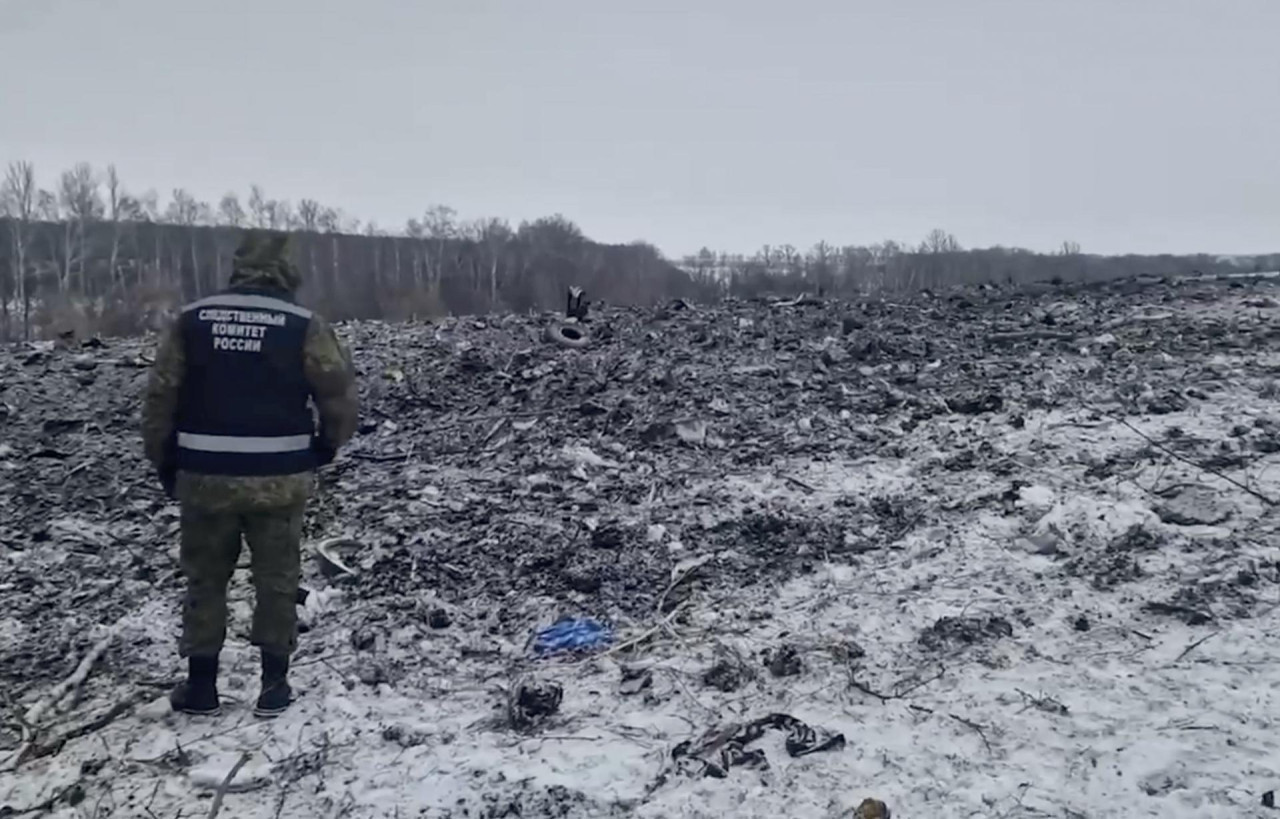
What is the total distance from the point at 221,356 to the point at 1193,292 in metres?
9.99

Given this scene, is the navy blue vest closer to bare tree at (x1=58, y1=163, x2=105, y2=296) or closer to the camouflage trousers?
the camouflage trousers

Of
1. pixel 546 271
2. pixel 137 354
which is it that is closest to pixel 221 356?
pixel 137 354

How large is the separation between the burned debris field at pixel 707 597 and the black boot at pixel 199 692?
5cm

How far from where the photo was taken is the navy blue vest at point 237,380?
2.98 m

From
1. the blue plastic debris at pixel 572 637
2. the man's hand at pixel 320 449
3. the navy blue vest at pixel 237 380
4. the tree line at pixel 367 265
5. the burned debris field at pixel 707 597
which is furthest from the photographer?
the tree line at pixel 367 265

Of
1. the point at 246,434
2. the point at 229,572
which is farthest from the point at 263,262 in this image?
the point at 229,572

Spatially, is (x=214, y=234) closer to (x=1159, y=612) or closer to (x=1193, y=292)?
(x=1193, y=292)

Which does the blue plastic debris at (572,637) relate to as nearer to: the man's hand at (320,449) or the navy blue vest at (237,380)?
the man's hand at (320,449)

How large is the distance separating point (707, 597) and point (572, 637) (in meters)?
0.66

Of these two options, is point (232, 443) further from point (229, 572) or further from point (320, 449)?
point (229, 572)

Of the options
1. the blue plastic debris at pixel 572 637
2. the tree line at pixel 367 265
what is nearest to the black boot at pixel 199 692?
the blue plastic debris at pixel 572 637

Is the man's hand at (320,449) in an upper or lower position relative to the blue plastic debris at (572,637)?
upper

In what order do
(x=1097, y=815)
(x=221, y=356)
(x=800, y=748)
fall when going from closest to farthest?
(x=1097, y=815) → (x=800, y=748) → (x=221, y=356)

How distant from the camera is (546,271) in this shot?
48.1 meters
